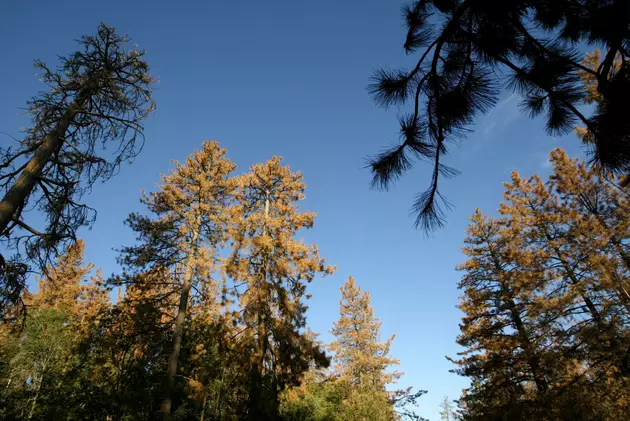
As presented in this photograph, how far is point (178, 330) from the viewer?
10.2 meters

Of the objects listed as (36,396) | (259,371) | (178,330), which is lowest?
(259,371)

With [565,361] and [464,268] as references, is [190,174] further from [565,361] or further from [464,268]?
[565,361]

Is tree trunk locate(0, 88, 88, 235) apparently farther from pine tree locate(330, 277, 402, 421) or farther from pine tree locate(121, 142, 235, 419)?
pine tree locate(330, 277, 402, 421)

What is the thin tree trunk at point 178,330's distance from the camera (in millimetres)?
9048

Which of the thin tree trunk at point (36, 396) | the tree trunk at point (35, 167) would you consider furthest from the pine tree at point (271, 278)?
the thin tree trunk at point (36, 396)

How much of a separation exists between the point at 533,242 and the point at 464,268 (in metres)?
3.88

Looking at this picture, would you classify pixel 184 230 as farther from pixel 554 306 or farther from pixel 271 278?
pixel 554 306

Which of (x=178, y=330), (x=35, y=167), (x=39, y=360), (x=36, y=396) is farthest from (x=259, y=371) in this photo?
(x=39, y=360)

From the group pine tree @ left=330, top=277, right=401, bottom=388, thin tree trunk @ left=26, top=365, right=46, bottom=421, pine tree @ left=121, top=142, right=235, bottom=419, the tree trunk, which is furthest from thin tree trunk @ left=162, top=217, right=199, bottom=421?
pine tree @ left=330, top=277, right=401, bottom=388

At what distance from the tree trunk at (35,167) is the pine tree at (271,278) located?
264 inches

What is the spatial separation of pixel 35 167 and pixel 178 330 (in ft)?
22.8

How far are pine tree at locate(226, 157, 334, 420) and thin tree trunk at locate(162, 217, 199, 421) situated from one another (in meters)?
1.45

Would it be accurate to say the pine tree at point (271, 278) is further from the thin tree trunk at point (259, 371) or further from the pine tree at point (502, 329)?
the pine tree at point (502, 329)

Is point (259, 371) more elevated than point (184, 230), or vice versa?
point (184, 230)
